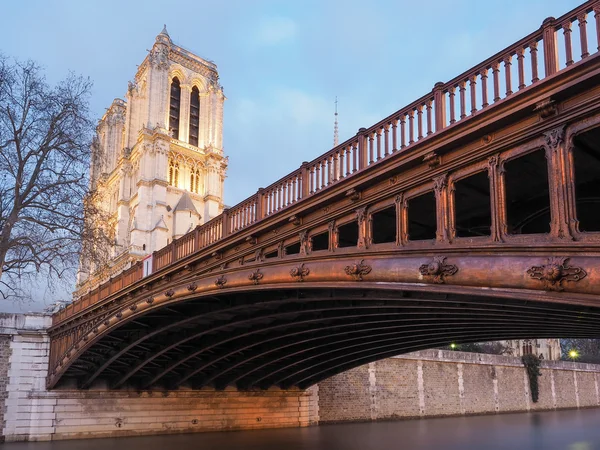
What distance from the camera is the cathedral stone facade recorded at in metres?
55.8

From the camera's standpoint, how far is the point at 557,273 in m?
6.88

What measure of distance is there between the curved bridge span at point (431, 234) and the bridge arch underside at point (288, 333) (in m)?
0.10

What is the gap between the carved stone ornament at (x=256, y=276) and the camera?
42.7ft

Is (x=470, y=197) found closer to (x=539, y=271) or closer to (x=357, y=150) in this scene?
(x=357, y=150)

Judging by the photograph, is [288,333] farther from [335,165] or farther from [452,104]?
[452,104]

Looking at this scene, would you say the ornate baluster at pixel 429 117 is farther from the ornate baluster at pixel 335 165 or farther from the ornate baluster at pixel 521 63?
the ornate baluster at pixel 335 165

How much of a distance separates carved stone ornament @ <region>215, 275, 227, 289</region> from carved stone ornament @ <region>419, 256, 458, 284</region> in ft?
21.1

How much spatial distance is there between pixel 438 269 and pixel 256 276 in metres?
5.32

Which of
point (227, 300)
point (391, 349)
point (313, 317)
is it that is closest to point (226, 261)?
point (227, 300)

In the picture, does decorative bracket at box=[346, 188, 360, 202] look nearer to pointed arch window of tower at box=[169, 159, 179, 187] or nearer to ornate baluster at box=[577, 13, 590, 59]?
ornate baluster at box=[577, 13, 590, 59]

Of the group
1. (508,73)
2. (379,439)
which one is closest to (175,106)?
(379,439)

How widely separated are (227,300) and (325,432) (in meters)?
14.1

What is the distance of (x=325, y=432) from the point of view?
28.5 m

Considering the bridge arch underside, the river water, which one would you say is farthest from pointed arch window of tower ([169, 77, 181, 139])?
the river water
